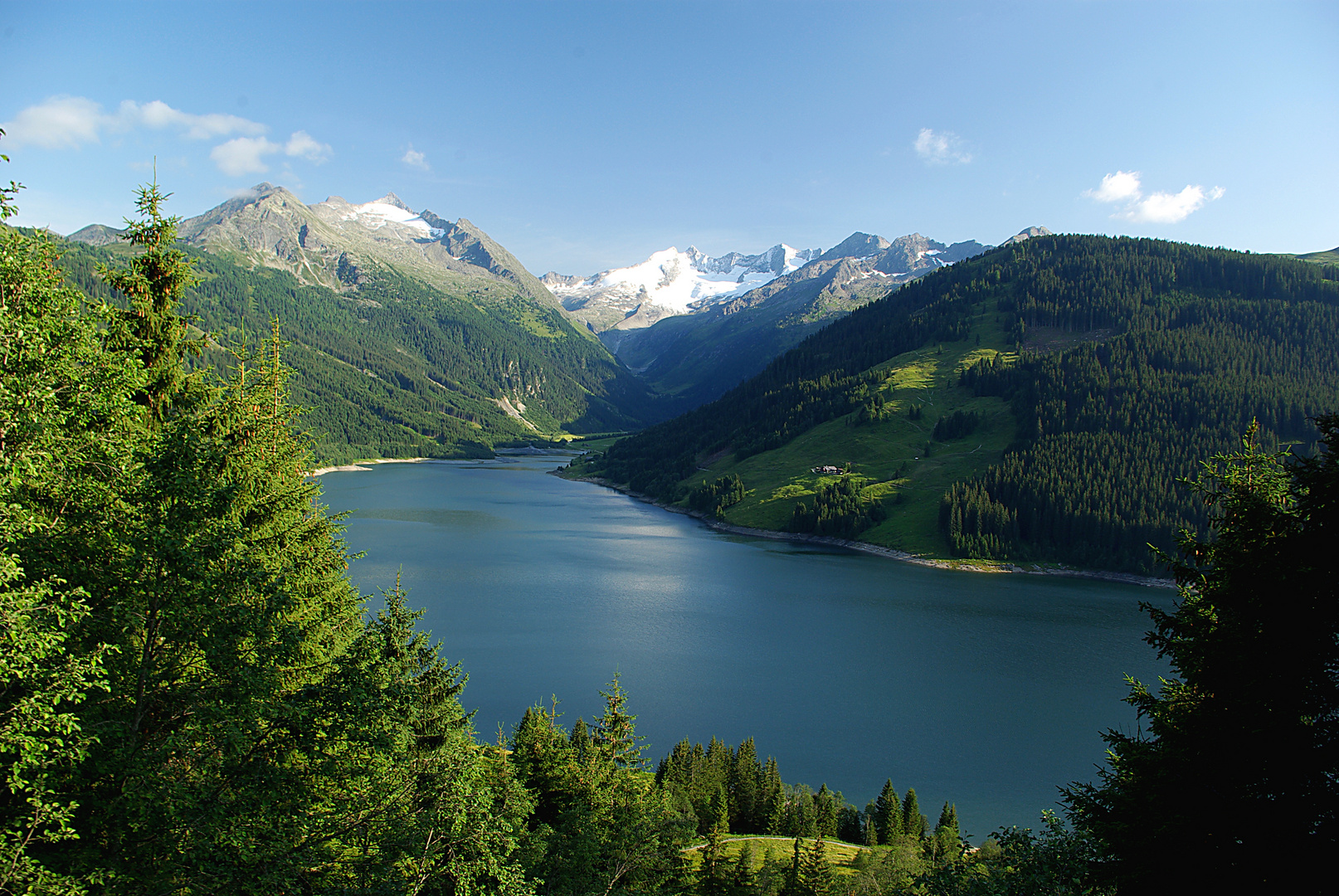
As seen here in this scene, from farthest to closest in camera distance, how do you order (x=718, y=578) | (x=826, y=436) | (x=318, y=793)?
1. (x=826, y=436)
2. (x=718, y=578)
3. (x=318, y=793)

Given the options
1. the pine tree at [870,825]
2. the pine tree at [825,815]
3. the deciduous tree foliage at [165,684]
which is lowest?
the pine tree at [870,825]

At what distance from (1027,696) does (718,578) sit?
49.5m

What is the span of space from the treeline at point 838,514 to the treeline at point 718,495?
1823 centimetres

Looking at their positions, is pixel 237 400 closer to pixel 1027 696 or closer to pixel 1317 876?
pixel 1317 876

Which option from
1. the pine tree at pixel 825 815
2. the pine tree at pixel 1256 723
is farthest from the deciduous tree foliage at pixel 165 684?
the pine tree at pixel 825 815

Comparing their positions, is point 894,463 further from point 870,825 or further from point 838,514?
point 870,825

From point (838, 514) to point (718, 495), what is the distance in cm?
3490

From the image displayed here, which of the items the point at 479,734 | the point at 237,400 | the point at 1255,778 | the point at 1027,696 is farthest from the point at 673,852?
the point at 1027,696

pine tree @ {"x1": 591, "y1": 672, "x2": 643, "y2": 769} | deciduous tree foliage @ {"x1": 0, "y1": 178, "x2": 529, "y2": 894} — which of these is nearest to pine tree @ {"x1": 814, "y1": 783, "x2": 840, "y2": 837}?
pine tree @ {"x1": 591, "y1": 672, "x2": 643, "y2": 769}

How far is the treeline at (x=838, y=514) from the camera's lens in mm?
140250

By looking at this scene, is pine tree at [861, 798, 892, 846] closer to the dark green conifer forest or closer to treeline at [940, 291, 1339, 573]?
the dark green conifer forest

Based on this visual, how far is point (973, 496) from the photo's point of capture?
133 meters

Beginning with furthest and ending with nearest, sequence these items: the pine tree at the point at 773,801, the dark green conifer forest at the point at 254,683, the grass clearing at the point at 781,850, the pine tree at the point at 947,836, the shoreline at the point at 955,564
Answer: the shoreline at the point at 955,564
the pine tree at the point at 773,801
the grass clearing at the point at 781,850
the pine tree at the point at 947,836
the dark green conifer forest at the point at 254,683

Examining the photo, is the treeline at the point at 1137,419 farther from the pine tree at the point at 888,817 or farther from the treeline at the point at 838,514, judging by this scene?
the pine tree at the point at 888,817
